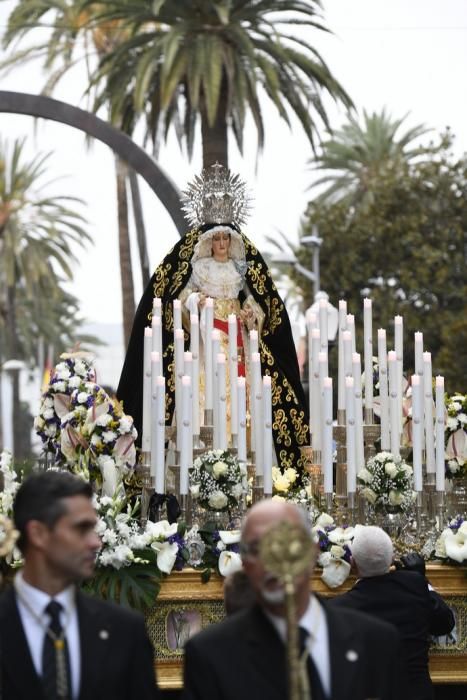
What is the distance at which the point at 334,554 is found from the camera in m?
6.81

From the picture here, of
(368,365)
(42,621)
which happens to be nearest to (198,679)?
(42,621)

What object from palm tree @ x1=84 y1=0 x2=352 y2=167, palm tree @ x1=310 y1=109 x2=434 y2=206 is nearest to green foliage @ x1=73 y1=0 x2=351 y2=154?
palm tree @ x1=84 y1=0 x2=352 y2=167

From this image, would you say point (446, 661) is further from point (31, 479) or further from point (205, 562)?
point (31, 479)

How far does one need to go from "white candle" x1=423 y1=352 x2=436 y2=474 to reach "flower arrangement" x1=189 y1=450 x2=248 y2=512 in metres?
0.88

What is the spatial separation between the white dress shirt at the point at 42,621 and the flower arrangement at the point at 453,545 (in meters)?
3.44

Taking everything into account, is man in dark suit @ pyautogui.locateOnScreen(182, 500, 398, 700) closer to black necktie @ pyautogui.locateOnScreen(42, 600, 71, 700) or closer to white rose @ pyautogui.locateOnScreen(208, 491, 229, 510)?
black necktie @ pyautogui.locateOnScreen(42, 600, 71, 700)

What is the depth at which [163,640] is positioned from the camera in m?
6.87

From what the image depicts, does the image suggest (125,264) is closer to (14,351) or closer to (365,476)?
(14,351)

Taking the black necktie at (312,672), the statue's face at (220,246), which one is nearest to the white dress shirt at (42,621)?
the black necktie at (312,672)

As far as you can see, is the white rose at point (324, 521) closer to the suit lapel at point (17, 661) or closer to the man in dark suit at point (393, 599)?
the man in dark suit at point (393, 599)

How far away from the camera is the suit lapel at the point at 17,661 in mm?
3715

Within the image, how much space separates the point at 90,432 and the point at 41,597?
3492 mm

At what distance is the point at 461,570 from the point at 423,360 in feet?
3.38

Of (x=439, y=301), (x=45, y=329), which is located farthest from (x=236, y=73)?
(x=45, y=329)
